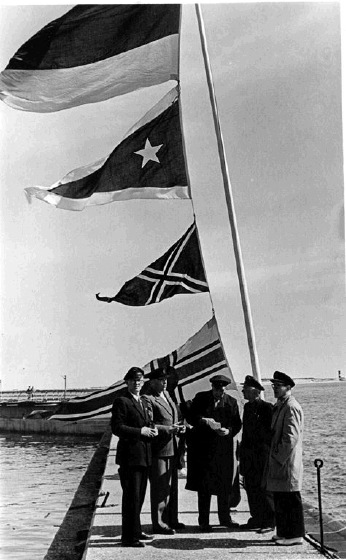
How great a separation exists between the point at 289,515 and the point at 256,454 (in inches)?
30.1

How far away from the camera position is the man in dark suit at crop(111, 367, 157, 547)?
23.1 ft

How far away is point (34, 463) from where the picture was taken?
90.6ft

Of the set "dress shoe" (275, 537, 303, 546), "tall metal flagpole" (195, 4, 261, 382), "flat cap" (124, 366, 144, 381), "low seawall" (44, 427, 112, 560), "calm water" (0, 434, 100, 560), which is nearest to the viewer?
"dress shoe" (275, 537, 303, 546)

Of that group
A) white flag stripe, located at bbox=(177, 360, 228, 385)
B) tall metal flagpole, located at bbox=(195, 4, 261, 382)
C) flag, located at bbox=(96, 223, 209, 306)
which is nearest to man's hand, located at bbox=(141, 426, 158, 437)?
tall metal flagpole, located at bbox=(195, 4, 261, 382)

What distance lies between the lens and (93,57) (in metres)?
9.74

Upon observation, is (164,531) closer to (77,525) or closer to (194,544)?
(194,544)

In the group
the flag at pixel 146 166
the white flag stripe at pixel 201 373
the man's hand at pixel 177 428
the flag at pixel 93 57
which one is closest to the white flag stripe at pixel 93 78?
the flag at pixel 93 57

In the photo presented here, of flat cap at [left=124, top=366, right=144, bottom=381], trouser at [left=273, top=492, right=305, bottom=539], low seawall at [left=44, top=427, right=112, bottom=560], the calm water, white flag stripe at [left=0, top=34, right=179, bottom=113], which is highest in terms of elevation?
white flag stripe at [left=0, top=34, right=179, bottom=113]

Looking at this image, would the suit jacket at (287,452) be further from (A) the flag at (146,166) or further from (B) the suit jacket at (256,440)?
(A) the flag at (146,166)

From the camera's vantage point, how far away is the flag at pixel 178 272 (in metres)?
9.53

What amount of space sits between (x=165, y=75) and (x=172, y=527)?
17.5ft

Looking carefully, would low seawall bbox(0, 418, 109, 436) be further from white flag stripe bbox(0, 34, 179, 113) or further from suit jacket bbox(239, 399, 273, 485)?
suit jacket bbox(239, 399, 273, 485)

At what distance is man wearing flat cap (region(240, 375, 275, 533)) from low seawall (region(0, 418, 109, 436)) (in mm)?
31273

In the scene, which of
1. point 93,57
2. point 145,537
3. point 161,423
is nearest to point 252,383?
point 161,423
